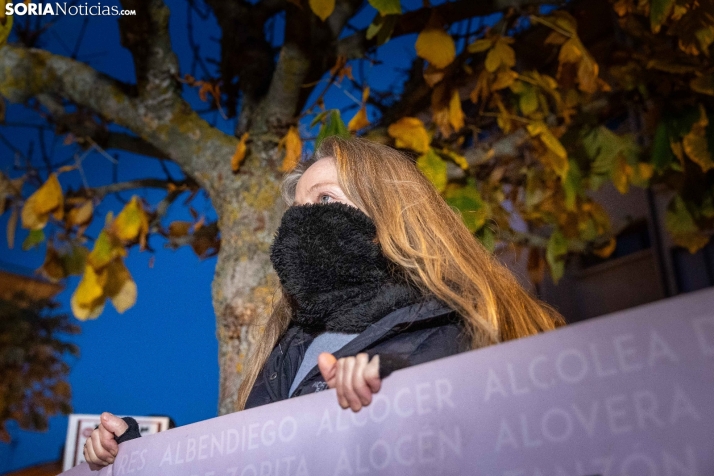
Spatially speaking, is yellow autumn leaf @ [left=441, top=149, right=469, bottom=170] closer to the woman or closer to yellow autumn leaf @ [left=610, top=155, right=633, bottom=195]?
yellow autumn leaf @ [left=610, top=155, right=633, bottom=195]

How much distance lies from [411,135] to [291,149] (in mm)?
355

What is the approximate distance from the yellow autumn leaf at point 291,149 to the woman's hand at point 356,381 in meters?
1.09

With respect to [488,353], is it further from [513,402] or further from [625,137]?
[625,137]

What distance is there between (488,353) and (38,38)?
8.44ft

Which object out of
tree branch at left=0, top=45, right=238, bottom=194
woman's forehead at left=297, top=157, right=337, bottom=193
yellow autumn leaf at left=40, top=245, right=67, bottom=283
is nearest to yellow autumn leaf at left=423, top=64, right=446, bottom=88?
tree branch at left=0, top=45, right=238, bottom=194

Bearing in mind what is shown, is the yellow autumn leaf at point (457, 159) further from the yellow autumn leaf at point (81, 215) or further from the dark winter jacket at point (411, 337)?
the yellow autumn leaf at point (81, 215)

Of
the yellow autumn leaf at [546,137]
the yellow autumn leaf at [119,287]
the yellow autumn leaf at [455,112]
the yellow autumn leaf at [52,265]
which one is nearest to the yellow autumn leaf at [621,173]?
the yellow autumn leaf at [546,137]

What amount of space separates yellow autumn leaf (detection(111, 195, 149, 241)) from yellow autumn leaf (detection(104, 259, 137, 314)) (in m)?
0.09

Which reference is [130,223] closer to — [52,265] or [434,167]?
[52,265]

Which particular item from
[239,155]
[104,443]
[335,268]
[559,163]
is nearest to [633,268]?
[559,163]

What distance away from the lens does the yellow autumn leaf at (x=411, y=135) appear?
1.91 m

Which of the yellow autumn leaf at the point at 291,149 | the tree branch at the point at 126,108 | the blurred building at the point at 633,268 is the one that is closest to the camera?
the yellow autumn leaf at the point at 291,149

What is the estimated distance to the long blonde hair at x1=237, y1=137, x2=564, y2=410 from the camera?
3.38ft

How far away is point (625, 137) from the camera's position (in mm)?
2545
